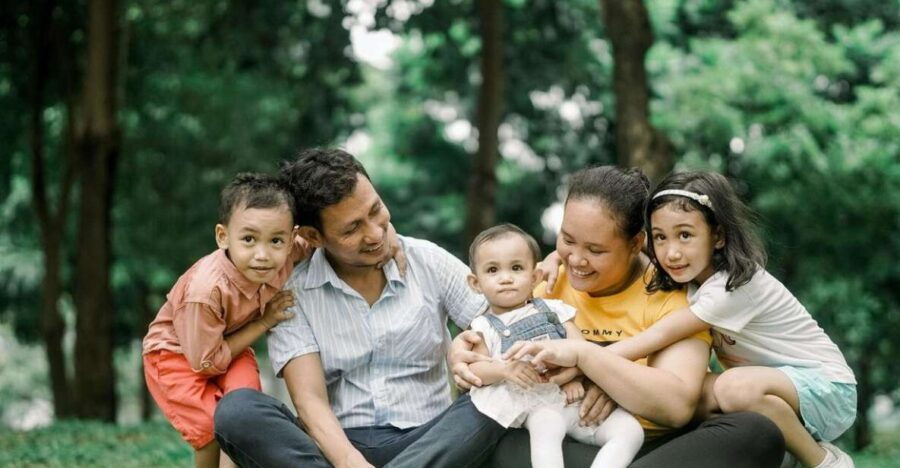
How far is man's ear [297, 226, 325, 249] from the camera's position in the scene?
4.05 metres

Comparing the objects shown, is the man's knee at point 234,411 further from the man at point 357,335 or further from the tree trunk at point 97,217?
the tree trunk at point 97,217

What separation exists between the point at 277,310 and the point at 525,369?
3.15ft

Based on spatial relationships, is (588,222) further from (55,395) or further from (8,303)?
(8,303)

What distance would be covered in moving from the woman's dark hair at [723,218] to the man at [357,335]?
2.75ft

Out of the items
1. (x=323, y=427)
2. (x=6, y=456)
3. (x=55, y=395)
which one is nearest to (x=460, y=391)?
(x=323, y=427)

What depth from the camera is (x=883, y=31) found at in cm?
1341

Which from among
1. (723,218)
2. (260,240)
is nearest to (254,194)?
(260,240)

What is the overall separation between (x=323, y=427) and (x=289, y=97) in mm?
10678

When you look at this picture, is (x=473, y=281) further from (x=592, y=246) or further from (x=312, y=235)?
(x=312, y=235)

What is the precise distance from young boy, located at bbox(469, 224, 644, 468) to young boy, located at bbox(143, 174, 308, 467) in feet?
2.33

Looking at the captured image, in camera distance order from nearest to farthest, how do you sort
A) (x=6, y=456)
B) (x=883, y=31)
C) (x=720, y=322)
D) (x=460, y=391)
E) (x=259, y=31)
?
(x=720, y=322)
(x=460, y=391)
(x=6, y=456)
(x=259, y=31)
(x=883, y=31)

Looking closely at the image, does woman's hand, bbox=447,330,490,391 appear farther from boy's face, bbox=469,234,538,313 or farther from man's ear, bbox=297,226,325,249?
man's ear, bbox=297,226,325,249

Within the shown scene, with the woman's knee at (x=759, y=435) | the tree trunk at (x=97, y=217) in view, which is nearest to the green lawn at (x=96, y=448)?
the tree trunk at (x=97, y=217)

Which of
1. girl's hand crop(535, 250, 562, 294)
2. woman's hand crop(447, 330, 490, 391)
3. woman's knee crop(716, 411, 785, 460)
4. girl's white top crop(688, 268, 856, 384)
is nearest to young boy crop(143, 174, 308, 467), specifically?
woman's hand crop(447, 330, 490, 391)
